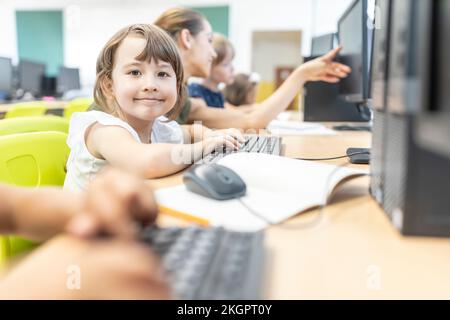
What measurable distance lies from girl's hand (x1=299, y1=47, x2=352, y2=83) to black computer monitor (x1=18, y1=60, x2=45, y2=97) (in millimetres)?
3819

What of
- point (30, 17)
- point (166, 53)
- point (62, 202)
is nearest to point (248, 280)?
point (62, 202)

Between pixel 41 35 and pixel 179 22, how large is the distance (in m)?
6.59

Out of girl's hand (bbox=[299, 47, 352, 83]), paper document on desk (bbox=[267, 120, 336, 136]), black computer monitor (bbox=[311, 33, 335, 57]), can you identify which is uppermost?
black computer monitor (bbox=[311, 33, 335, 57])

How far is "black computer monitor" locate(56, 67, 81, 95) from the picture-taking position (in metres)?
5.04

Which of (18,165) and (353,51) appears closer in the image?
(18,165)

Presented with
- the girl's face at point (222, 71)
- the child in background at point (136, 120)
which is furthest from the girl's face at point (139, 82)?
the girl's face at point (222, 71)

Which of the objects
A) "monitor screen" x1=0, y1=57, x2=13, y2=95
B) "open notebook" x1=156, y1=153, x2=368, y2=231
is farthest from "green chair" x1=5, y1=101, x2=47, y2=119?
"open notebook" x1=156, y1=153, x2=368, y2=231

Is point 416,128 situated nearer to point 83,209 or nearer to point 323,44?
point 83,209

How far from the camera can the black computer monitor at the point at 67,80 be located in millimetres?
5035

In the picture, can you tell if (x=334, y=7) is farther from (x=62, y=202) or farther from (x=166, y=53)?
(x=62, y=202)

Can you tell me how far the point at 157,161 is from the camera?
0.72m

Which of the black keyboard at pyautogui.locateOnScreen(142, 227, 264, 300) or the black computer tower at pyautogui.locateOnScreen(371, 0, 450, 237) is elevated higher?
the black computer tower at pyautogui.locateOnScreen(371, 0, 450, 237)

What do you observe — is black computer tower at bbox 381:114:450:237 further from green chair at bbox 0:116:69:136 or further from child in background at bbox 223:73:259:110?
child in background at bbox 223:73:259:110

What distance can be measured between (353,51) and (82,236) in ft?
3.94
